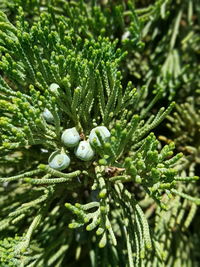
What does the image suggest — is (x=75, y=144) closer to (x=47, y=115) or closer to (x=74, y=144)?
(x=74, y=144)

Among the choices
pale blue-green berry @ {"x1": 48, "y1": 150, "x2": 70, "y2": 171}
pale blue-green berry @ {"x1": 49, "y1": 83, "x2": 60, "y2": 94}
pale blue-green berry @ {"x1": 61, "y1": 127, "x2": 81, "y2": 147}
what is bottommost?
pale blue-green berry @ {"x1": 48, "y1": 150, "x2": 70, "y2": 171}

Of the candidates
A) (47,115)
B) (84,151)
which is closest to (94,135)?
(84,151)

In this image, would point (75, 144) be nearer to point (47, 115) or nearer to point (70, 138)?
point (70, 138)

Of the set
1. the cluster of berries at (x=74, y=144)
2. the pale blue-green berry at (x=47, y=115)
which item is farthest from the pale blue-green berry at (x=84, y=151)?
the pale blue-green berry at (x=47, y=115)

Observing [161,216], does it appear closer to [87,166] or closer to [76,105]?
[87,166]

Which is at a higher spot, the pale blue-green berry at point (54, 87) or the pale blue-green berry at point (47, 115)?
the pale blue-green berry at point (54, 87)

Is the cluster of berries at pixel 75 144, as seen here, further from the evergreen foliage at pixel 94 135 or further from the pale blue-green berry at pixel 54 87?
the pale blue-green berry at pixel 54 87

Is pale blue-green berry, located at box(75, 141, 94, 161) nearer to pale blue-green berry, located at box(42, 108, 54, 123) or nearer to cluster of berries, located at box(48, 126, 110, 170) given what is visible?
cluster of berries, located at box(48, 126, 110, 170)

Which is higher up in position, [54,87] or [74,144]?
→ [54,87]

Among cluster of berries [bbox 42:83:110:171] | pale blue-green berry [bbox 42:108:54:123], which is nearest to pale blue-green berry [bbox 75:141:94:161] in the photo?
cluster of berries [bbox 42:83:110:171]
